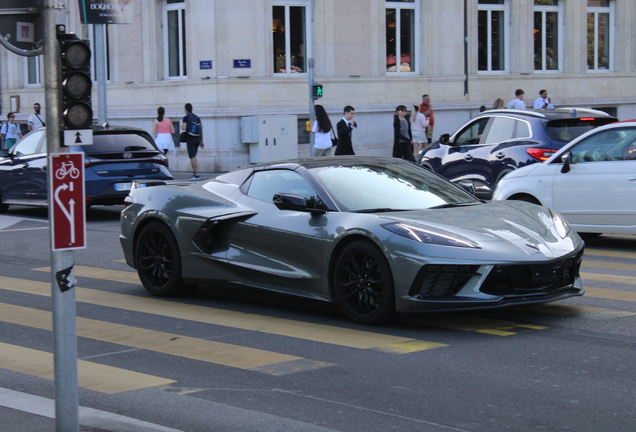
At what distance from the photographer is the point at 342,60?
29.2m

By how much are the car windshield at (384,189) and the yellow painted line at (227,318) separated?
3.47 feet

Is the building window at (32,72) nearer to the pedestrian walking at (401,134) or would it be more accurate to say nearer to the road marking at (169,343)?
the pedestrian walking at (401,134)

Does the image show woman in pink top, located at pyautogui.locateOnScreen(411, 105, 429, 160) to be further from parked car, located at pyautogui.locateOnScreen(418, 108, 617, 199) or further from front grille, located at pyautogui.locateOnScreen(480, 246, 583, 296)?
front grille, located at pyautogui.locateOnScreen(480, 246, 583, 296)

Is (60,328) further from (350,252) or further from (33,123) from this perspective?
(33,123)

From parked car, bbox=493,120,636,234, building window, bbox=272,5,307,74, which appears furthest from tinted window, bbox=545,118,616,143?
building window, bbox=272,5,307,74

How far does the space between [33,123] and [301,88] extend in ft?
27.2

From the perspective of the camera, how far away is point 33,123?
29.5 m

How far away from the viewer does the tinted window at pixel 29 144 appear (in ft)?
57.3

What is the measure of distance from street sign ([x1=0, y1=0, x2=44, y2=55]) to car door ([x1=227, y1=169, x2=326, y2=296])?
10.9 feet

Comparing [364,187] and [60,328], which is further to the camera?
[364,187]

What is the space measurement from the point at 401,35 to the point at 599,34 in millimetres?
8161

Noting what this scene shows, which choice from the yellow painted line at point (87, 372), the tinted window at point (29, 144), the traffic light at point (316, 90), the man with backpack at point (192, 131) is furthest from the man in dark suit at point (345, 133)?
the yellow painted line at point (87, 372)

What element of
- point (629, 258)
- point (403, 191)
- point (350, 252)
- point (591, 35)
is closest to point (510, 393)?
point (350, 252)

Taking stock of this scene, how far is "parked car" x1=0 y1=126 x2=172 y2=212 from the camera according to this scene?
52.5ft
